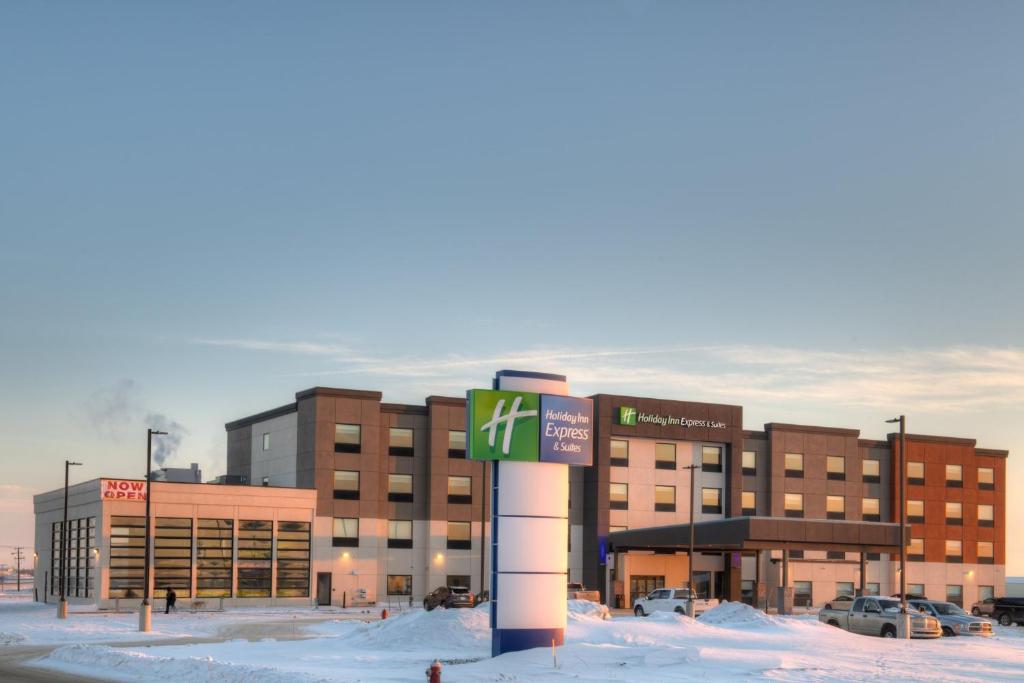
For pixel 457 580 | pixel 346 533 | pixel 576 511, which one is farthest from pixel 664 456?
pixel 346 533

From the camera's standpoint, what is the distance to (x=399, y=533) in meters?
82.4

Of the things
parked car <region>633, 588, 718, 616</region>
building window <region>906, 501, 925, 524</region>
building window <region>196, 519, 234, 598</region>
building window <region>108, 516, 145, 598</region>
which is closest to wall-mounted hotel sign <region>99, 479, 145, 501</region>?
building window <region>108, 516, 145, 598</region>

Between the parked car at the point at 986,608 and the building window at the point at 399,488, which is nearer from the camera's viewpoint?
the parked car at the point at 986,608

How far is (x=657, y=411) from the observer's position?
88.6 metres

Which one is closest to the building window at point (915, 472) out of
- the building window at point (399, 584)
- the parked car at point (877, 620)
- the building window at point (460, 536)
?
the building window at point (460, 536)

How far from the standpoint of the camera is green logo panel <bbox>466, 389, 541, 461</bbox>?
113 ft

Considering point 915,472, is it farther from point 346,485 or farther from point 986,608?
point 346,485

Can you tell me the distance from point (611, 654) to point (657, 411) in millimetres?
54434

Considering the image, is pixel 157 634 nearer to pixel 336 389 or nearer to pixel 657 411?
pixel 336 389

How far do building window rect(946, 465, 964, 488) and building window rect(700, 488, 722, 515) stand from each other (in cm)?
2186

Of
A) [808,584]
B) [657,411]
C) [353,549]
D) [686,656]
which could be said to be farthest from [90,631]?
[808,584]

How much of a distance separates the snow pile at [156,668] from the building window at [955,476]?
79.8m

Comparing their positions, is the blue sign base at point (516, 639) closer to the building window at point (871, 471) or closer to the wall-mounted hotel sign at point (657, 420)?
the wall-mounted hotel sign at point (657, 420)

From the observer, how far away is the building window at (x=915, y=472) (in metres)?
97.8
